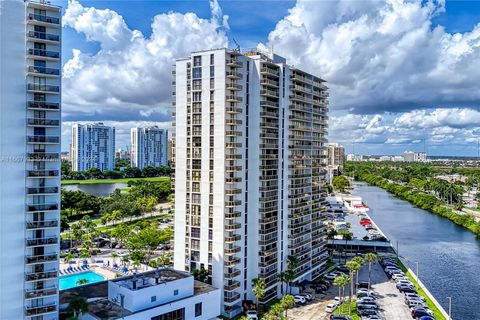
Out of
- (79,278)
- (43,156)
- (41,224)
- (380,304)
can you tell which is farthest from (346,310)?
(79,278)

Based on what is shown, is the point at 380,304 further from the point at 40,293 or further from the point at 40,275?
the point at 40,275

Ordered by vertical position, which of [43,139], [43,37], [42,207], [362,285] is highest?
[43,37]

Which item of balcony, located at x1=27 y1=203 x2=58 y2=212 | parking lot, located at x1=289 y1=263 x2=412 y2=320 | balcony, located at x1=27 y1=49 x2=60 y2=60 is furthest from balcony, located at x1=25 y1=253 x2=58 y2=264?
parking lot, located at x1=289 y1=263 x2=412 y2=320

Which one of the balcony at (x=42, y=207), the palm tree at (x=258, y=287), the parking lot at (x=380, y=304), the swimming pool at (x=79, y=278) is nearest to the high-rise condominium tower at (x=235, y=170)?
the palm tree at (x=258, y=287)

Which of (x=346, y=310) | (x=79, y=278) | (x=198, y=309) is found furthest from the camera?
(x=79, y=278)

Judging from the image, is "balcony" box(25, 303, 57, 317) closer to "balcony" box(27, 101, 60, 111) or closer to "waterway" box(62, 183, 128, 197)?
"balcony" box(27, 101, 60, 111)

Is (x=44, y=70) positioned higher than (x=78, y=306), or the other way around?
(x=44, y=70)

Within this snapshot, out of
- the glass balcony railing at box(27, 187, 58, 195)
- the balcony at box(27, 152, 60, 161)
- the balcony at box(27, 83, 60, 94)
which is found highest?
the balcony at box(27, 83, 60, 94)
